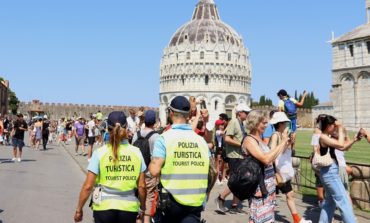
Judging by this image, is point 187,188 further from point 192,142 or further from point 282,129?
point 282,129

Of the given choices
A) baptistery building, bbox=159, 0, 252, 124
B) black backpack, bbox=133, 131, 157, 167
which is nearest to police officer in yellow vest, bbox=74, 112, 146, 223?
black backpack, bbox=133, 131, 157, 167

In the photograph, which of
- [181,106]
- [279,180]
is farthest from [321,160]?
[181,106]

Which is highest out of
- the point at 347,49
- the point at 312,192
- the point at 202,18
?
the point at 202,18

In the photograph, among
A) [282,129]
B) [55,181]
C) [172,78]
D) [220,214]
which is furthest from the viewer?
[172,78]

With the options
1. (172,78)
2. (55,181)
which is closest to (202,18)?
(172,78)

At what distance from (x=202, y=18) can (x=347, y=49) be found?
68215mm

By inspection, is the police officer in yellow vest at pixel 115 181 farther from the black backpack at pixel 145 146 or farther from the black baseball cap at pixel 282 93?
the black baseball cap at pixel 282 93

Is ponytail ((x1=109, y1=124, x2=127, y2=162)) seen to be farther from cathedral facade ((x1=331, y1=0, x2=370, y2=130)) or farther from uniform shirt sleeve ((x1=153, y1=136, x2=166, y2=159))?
cathedral facade ((x1=331, y1=0, x2=370, y2=130))

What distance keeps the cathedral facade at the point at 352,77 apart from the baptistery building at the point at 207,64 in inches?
2261

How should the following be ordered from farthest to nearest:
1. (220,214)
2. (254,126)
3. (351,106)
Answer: (351,106)
(220,214)
(254,126)

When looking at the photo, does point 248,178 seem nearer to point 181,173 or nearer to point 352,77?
point 181,173

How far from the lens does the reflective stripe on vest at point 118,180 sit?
12.4 feet

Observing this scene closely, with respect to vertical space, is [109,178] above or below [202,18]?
below

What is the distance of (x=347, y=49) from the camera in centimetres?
4278
